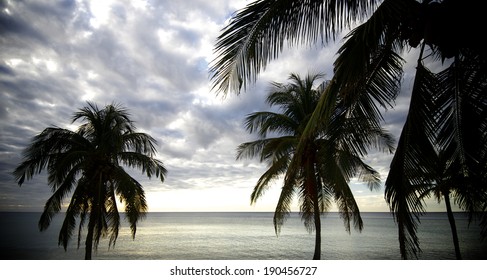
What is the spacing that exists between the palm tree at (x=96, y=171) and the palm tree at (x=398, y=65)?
567 centimetres

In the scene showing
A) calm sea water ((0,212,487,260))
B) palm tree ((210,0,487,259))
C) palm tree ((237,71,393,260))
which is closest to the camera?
palm tree ((210,0,487,259))

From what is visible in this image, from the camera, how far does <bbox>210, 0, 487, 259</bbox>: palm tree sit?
1.91m

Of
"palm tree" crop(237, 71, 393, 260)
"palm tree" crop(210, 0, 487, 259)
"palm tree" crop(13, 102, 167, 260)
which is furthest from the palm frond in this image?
"palm tree" crop(13, 102, 167, 260)

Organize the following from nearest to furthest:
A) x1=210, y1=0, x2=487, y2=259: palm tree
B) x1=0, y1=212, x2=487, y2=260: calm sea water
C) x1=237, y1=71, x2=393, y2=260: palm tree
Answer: x1=210, y1=0, x2=487, y2=259: palm tree, x1=237, y1=71, x2=393, y2=260: palm tree, x1=0, y1=212, x2=487, y2=260: calm sea water

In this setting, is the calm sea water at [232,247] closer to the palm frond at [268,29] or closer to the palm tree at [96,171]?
the palm tree at [96,171]

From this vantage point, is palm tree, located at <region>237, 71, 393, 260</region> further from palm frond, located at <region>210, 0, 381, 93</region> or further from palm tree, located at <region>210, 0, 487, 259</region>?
palm frond, located at <region>210, 0, 381, 93</region>

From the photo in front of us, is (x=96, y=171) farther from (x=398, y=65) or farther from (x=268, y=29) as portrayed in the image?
(x=398, y=65)

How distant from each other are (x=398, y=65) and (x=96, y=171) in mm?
7912

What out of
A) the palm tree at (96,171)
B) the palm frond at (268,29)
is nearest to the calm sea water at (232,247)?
the palm tree at (96,171)

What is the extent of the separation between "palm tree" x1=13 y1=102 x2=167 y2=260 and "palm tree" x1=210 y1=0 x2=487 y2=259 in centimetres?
567

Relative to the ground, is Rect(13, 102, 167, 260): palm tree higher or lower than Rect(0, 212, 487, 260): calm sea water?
higher

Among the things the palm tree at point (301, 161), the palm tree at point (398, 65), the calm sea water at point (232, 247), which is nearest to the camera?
the palm tree at point (398, 65)

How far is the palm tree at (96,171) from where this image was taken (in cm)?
715
